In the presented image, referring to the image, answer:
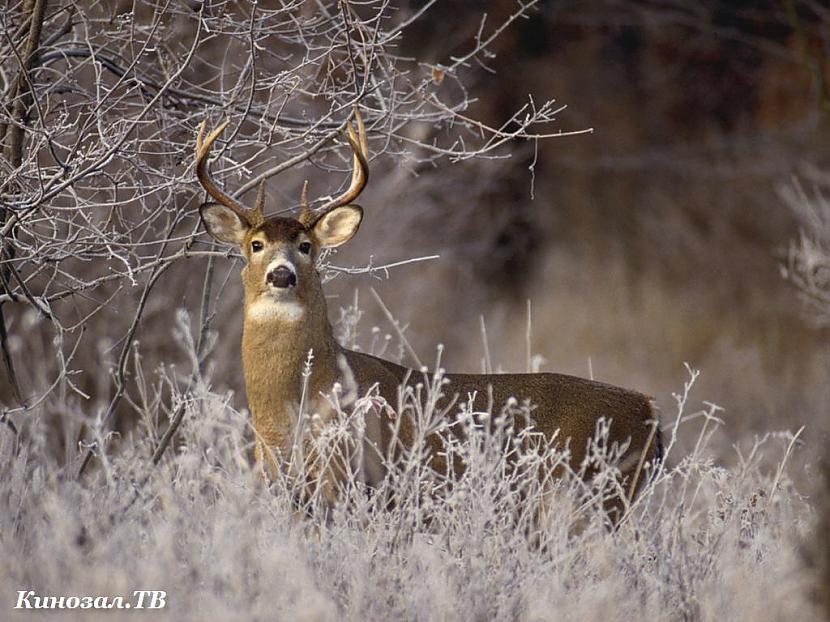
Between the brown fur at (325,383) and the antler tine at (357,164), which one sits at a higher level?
the antler tine at (357,164)

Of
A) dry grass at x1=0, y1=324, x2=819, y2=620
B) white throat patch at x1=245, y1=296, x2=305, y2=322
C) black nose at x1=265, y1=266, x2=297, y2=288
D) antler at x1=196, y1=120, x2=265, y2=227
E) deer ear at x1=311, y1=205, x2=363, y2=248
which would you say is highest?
antler at x1=196, y1=120, x2=265, y2=227

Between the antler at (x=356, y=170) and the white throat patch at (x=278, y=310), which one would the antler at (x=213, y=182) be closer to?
the antler at (x=356, y=170)

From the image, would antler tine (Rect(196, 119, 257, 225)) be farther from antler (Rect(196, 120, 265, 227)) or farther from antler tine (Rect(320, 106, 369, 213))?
antler tine (Rect(320, 106, 369, 213))

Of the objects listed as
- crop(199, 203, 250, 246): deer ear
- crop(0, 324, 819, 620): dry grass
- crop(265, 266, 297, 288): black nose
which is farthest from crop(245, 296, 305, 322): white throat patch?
crop(0, 324, 819, 620): dry grass

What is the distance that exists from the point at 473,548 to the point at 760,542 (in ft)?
3.61

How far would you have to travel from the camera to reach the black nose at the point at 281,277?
6.27 meters

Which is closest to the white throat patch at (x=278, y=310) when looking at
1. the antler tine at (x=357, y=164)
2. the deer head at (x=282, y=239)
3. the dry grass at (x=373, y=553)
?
the deer head at (x=282, y=239)

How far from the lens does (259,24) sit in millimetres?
6914

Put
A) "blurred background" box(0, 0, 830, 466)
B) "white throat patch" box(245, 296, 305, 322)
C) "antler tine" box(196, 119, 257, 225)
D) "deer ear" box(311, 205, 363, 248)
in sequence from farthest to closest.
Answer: "blurred background" box(0, 0, 830, 466)
"deer ear" box(311, 205, 363, 248)
"white throat patch" box(245, 296, 305, 322)
"antler tine" box(196, 119, 257, 225)

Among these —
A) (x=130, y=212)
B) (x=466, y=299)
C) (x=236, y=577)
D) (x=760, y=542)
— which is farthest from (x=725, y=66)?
(x=236, y=577)

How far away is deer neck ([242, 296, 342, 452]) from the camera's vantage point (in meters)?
6.29

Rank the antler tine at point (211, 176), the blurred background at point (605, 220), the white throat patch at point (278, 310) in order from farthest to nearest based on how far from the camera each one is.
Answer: the blurred background at point (605, 220)
the white throat patch at point (278, 310)
the antler tine at point (211, 176)

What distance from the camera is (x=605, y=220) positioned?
748 inches

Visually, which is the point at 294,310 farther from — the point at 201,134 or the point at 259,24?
the point at 259,24
